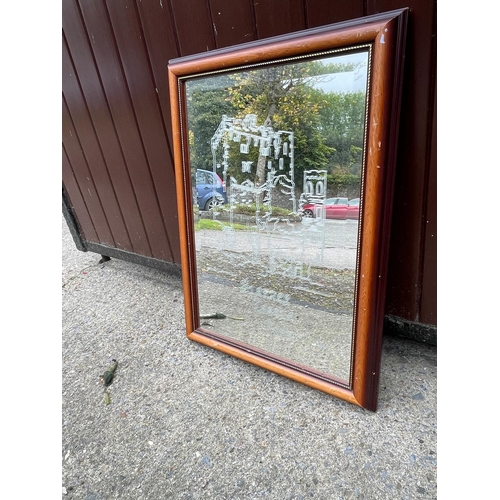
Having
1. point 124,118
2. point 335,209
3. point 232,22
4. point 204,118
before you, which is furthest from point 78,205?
point 335,209

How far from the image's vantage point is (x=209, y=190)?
3.79ft

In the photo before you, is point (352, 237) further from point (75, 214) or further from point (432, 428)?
point (75, 214)

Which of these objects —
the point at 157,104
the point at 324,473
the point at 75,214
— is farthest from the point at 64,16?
the point at 324,473

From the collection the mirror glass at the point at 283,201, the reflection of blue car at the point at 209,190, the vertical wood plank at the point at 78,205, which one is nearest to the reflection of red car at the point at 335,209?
the mirror glass at the point at 283,201

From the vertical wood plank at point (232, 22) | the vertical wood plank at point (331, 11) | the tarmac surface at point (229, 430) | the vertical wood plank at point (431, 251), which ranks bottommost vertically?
the tarmac surface at point (229, 430)

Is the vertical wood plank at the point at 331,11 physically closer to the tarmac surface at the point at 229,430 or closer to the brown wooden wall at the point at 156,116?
the brown wooden wall at the point at 156,116

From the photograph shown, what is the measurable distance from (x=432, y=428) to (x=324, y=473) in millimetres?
335

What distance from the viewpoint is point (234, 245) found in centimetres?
117

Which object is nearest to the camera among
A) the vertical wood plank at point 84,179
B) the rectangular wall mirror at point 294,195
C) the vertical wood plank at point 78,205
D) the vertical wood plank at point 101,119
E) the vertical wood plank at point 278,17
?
the rectangular wall mirror at point 294,195

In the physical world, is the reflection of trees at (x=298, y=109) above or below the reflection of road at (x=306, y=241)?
above

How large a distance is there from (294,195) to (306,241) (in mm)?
144

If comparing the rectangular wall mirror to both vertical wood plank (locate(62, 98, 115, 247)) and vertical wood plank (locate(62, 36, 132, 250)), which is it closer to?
vertical wood plank (locate(62, 36, 132, 250))

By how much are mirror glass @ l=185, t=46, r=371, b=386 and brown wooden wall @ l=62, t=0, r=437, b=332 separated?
0.16m

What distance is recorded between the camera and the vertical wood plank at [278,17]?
89cm
